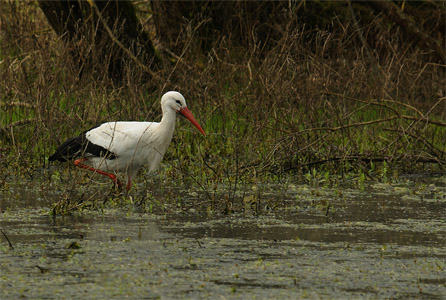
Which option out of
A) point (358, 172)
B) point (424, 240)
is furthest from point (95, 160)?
point (424, 240)

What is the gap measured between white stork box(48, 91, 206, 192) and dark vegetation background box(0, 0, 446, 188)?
37 centimetres

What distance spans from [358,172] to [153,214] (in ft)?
9.24

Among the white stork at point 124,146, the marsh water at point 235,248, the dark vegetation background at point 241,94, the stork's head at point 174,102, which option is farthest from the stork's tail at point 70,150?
the stork's head at point 174,102

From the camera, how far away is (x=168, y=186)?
8.08 metres

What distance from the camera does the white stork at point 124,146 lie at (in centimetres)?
789

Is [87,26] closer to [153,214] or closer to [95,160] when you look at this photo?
[95,160]

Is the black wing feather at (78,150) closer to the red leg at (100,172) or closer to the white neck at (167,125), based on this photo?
the red leg at (100,172)

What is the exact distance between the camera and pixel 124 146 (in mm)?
7871

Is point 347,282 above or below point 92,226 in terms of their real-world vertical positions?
above

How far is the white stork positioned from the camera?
7.89 metres

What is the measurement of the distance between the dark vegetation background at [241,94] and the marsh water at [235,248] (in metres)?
1.01

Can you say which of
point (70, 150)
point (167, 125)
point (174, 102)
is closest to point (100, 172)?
point (70, 150)

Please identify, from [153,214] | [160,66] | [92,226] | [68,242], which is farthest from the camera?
[160,66]

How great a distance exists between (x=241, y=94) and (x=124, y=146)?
2298 millimetres
